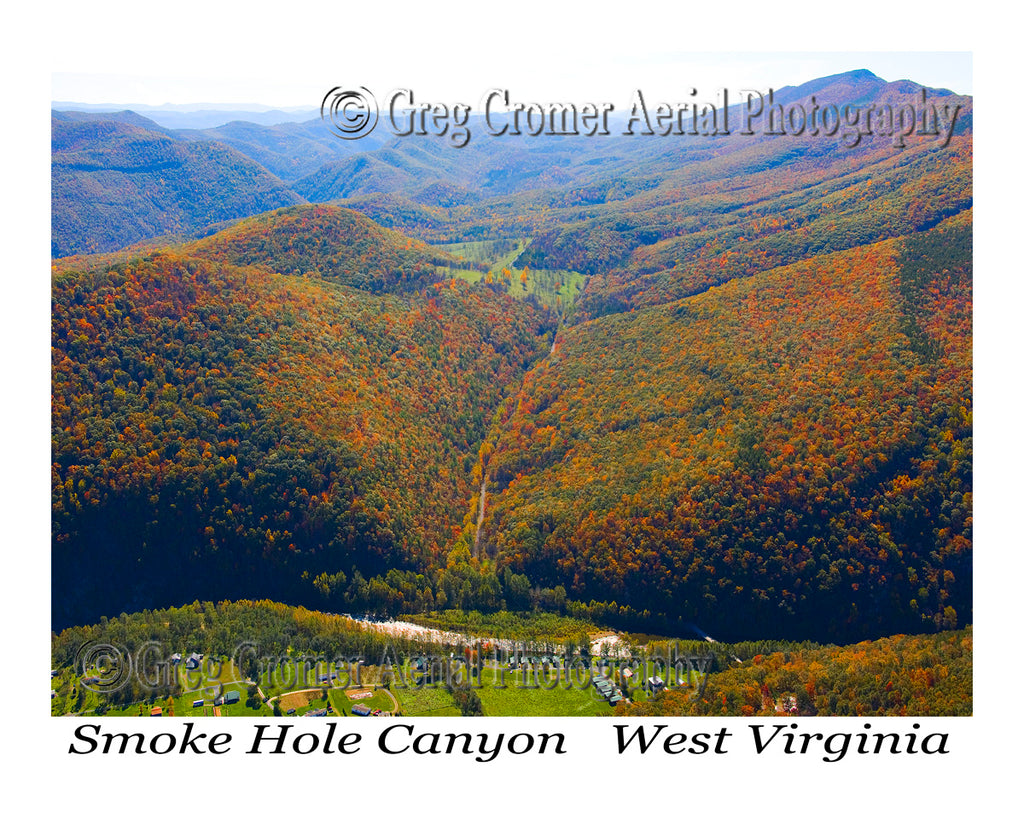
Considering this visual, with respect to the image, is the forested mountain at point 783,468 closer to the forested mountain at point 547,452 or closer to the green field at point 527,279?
the forested mountain at point 547,452

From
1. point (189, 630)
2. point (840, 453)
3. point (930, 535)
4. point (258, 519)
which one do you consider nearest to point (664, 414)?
point (840, 453)

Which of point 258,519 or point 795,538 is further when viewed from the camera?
point 258,519

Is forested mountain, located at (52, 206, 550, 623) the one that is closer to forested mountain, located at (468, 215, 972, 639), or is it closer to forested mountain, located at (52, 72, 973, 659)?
forested mountain, located at (52, 72, 973, 659)

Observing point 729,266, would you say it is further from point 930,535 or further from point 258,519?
point 258,519

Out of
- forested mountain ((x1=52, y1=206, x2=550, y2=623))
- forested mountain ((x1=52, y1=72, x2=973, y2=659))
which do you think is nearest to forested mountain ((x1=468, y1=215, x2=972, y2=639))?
forested mountain ((x1=52, y1=72, x2=973, y2=659))

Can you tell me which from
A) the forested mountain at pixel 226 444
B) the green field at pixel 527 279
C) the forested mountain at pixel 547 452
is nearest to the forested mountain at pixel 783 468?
the forested mountain at pixel 547 452

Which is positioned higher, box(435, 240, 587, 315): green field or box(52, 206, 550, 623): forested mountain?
box(435, 240, 587, 315): green field

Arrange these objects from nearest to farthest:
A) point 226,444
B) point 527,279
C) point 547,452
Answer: point 226,444 → point 547,452 → point 527,279

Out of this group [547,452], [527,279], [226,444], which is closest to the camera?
[226,444]

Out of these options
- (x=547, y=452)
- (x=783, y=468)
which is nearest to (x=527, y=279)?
(x=547, y=452)

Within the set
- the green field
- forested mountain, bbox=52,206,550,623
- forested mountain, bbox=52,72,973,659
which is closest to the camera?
forested mountain, bbox=52,72,973,659

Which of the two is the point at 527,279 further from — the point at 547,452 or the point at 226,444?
the point at 226,444
